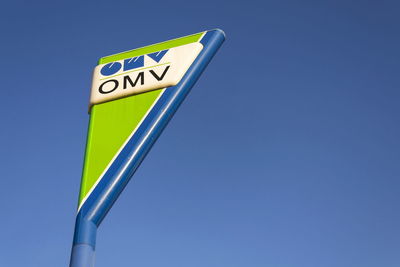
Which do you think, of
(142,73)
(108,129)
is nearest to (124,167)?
(108,129)

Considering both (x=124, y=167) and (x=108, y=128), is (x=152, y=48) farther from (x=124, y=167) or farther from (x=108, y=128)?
(x=124, y=167)

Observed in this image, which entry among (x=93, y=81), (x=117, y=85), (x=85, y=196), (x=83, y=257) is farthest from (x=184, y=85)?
(x=83, y=257)

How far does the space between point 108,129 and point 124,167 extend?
1.15 feet

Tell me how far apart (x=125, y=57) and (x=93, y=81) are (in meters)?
0.27

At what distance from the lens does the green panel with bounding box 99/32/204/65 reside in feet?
9.57

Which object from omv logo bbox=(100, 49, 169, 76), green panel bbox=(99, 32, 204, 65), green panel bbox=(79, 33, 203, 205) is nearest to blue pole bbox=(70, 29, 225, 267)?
green panel bbox=(79, 33, 203, 205)

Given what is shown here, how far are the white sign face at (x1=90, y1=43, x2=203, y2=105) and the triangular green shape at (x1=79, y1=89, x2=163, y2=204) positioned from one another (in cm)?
6

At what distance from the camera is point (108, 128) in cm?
247

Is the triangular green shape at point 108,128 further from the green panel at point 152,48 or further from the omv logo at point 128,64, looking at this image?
the green panel at point 152,48

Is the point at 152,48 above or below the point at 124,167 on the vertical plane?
above

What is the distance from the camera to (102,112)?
2.59 m

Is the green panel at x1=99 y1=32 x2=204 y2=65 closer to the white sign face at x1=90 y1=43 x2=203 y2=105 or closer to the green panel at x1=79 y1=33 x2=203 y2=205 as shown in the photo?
the white sign face at x1=90 y1=43 x2=203 y2=105

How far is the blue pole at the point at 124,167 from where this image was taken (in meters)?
1.97

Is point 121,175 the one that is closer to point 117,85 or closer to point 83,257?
point 83,257
